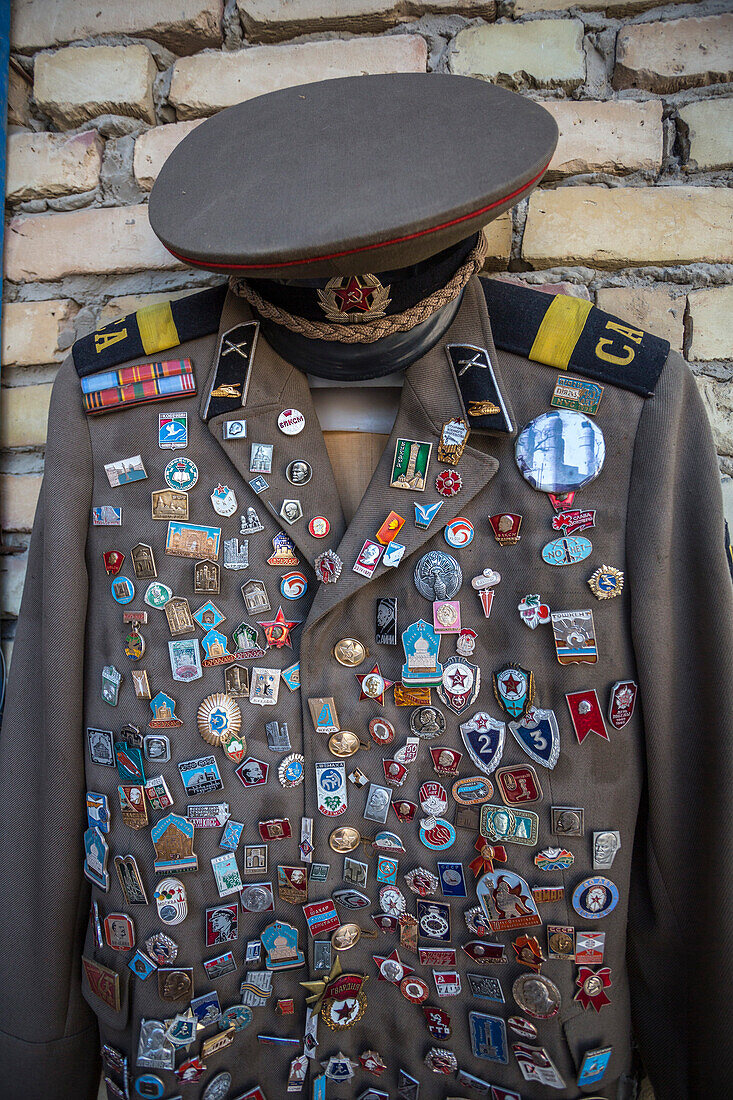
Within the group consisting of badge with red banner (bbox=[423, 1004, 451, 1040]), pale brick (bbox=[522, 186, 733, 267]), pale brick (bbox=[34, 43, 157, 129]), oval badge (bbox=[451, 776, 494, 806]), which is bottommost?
badge with red banner (bbox=[423, 1004, 451, 1040])

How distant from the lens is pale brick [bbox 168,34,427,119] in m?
1.03

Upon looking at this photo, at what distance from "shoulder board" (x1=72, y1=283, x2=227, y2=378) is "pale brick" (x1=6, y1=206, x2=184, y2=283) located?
0.21 metres

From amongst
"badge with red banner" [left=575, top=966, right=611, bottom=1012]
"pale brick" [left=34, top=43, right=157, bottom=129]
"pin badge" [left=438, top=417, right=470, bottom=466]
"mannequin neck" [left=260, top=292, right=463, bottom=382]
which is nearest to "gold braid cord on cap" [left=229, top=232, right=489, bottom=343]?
"mannequin neck" [left=260, top=292, right=463, bottom=382]

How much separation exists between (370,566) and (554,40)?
84 cm

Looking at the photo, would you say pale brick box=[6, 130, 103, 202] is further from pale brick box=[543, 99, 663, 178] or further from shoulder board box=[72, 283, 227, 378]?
pale brick box=[543, 99, 663, 178]

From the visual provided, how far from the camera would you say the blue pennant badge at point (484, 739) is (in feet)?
2.71

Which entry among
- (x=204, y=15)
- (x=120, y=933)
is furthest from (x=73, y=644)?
(x=204, y=15)

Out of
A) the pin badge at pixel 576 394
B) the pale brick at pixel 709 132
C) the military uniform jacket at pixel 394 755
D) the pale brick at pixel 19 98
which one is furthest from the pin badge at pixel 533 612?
the pale brick at pixel 19 98

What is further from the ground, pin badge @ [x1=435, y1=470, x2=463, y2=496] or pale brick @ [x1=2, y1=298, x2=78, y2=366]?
pale brick @ [x1=2, y1=298, x2=78, y2=366]

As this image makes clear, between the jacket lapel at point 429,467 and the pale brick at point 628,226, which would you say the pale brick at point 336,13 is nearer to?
the pale brick at point 628,226

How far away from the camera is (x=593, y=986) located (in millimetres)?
821

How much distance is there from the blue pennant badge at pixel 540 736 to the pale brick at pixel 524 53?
0.92 metres

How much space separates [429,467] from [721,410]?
0.49 m

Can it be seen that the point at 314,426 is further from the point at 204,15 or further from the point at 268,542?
the point at 204,15
